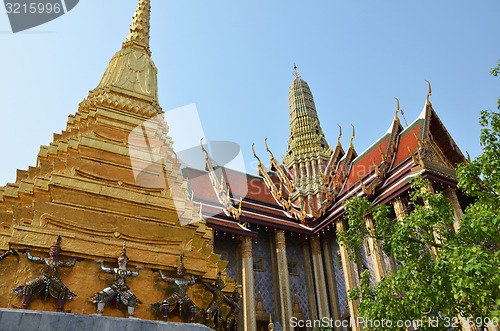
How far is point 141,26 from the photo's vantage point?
433 inches

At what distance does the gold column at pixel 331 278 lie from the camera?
574 inches

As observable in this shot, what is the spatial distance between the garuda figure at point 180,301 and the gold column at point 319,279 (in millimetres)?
10169

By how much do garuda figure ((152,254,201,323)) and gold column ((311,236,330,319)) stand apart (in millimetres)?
10169

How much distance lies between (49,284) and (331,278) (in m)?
12.0

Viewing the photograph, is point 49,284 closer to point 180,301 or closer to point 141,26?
point 180,301

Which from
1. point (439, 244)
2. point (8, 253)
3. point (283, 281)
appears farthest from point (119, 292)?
point (283, 281)

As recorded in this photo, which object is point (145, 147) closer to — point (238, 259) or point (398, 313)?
point (398, 313)

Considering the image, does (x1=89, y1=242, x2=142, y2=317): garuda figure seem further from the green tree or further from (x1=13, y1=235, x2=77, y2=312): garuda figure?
the green tree

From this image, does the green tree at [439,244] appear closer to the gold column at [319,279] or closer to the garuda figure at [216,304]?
the garuda figure at [216,304]

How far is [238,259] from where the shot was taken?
14594 mm

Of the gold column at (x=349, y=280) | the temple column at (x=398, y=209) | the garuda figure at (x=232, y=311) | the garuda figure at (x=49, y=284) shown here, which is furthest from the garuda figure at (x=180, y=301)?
the temple column at (x=398, y=209)

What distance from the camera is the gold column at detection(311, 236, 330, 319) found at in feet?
48.3

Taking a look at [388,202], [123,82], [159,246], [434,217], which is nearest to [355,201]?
[434,217]

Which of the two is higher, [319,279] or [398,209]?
[398,209]
